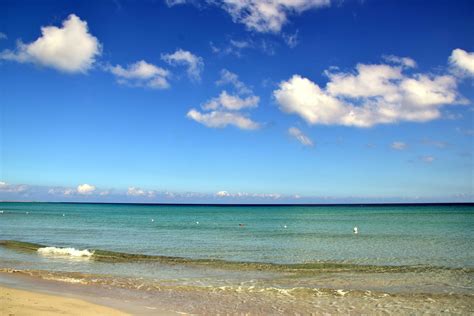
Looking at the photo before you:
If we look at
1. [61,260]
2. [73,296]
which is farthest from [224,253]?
[73,296]

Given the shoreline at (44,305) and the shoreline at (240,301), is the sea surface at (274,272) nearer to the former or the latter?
the shoreline at (240,301)

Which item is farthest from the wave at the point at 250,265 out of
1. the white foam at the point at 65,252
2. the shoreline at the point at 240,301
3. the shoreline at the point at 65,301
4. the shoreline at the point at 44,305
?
the shoreline at the point at 44,305

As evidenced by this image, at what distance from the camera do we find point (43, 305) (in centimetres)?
1195

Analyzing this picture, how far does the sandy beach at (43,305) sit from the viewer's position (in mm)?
11068

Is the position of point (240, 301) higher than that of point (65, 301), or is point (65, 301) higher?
point (65, 301)

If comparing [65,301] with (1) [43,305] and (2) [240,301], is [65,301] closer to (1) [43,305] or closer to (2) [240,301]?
(1) [43,305]

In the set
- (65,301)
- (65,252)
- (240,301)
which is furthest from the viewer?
(65,252)

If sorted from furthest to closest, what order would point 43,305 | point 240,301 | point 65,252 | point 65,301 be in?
point 65,252
point 240,301
point 65,301
point 43,305

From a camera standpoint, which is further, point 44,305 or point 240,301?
point 240,301

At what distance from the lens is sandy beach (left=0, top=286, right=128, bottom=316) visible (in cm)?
1107

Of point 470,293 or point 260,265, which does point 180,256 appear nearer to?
point 260,265

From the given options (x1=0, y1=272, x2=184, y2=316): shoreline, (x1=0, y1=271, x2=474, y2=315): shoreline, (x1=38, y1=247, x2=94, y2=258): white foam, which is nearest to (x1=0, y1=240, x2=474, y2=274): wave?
(x1=38, y1=247, x2=94, y2=258): white foam

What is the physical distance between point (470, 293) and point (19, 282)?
17.7m

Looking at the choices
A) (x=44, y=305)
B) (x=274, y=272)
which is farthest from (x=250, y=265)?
(x=44, y=305)
